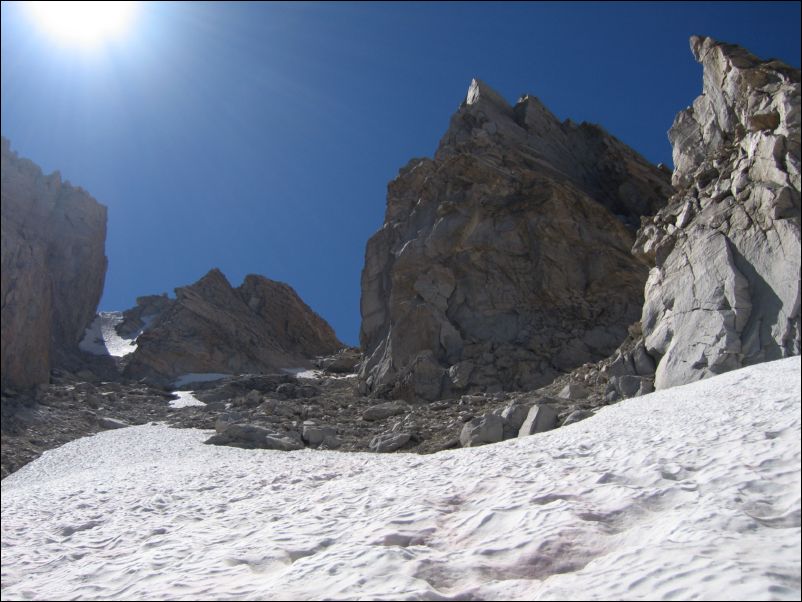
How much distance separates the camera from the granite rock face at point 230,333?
5969 cm

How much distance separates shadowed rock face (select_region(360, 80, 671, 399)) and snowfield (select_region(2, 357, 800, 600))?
2102 centimetres

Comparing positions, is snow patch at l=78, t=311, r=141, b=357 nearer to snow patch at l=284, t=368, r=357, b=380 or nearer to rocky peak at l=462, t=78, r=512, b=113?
snow patch at l=284, t=368, r=357, b=380

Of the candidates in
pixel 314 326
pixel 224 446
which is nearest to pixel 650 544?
pixel 224 446

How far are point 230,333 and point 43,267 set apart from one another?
21.0 metres

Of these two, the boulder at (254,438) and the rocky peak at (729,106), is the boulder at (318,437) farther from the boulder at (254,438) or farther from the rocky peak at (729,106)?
the rocky peak at (729,106)

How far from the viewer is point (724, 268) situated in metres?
22.0

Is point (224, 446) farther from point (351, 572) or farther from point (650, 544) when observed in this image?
point (650, 544)

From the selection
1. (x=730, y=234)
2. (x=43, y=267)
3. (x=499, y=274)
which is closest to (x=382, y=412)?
(x=499, y=274)

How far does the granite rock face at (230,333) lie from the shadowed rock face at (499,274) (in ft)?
64.0

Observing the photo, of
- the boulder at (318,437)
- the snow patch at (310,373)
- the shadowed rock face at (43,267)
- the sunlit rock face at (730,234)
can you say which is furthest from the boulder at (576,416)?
the snow patch at (310,373)

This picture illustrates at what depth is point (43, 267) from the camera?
4753cm

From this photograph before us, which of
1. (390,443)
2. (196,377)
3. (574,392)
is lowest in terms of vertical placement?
(390,443)

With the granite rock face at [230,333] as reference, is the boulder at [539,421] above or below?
below

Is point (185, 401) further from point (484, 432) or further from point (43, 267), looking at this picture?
point (484, 432)
